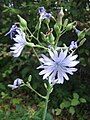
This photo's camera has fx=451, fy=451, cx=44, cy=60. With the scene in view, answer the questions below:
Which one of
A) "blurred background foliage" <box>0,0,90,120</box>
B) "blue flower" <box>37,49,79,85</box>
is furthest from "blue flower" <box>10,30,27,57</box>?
"blurred background foliage" <box>0,0,90,120</box>

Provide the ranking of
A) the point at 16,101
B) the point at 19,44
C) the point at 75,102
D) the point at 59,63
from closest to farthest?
1. the point at 59,63
2. the point at 19,44
3. the point at 75,102
4. the point at 16,101

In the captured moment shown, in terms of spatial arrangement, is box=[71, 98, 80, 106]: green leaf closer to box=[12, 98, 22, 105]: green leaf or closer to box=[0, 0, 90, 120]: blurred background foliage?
box=[0, 0, 90, 120]: blurred background foliage

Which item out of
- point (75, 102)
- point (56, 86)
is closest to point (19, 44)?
point (75, 102)

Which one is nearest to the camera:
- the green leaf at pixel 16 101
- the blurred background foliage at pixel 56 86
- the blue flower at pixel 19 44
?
the blue flower at pixel 19 44

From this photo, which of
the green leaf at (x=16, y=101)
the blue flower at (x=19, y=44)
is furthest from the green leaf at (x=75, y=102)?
the blue flower at (x=19, y=44)

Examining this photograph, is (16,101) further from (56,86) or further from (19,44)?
(19,44)

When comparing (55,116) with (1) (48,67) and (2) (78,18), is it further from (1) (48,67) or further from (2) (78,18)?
(1) (48,67)

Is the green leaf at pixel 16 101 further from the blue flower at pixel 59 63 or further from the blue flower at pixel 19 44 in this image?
the blue flower at pixel 59 63

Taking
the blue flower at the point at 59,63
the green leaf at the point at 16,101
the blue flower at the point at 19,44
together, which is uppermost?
the blue flower at the point at 19,44
